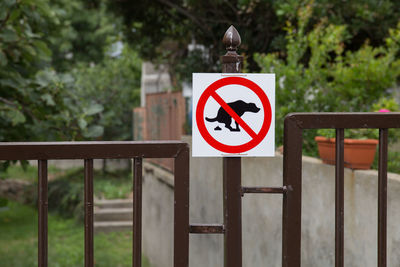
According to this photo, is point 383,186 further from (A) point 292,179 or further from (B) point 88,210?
(B) point 88,210

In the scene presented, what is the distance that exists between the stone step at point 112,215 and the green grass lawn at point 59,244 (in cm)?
47

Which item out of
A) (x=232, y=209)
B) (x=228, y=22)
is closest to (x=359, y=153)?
(x=232, y=209)

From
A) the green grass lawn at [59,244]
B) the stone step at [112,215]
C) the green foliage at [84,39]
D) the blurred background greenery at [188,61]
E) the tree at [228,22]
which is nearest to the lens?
the blurred background greenery at [188,61]

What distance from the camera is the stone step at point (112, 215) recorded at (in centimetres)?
1078

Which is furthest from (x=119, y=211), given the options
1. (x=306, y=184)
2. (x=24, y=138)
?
(x=306, y=184)

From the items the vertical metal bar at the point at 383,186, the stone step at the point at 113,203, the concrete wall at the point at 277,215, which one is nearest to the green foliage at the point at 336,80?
the concrete wall at the point at 277,215

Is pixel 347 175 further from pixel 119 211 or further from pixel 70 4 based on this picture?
pixel 70 4

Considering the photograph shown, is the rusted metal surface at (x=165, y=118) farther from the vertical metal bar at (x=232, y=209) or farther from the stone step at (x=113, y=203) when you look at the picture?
the vertical metal bar at (x=232, y=209)

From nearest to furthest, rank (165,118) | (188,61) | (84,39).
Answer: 1. (188,61)
2. (165,118)
3. (84,39)

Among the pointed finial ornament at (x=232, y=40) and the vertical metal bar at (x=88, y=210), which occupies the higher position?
the pointed finial ornament at (x=232, y=40)

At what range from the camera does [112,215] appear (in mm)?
10859

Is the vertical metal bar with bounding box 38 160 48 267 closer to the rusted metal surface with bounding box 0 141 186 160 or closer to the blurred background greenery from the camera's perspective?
the rusted metal surface with bounding box 0 141 186 160

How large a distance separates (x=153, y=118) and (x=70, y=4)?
11.2 metres

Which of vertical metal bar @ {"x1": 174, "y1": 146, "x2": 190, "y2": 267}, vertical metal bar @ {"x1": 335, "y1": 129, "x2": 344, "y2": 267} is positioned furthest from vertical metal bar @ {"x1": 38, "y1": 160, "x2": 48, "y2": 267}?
vertical metal bar @ {"x1": 335, "y1": 129, "x2": 344, "y2": 267}
